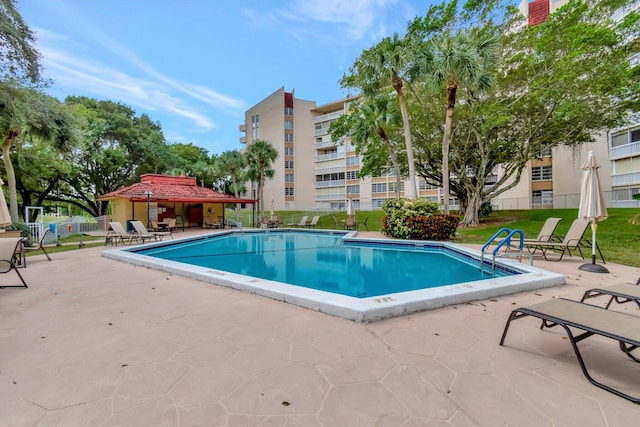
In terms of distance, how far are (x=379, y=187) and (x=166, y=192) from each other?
27.1 meters

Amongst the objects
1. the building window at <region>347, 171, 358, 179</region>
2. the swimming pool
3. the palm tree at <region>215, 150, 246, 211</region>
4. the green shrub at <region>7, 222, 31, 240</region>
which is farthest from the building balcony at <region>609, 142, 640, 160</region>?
the green shrub at <region>7, 222, 31, 240</region>

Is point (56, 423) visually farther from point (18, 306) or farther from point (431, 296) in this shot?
point (431, 296)

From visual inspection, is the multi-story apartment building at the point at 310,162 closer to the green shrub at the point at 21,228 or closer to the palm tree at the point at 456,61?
the palm tree at the point at 456,61

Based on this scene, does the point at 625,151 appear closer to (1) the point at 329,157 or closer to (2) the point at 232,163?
(1) the point at 329,157

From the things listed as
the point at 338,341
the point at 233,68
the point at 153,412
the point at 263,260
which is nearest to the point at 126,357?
the point at 153,412

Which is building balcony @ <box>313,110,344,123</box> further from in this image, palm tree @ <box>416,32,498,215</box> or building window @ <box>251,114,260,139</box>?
palm tree @ <box>416,32,498,215</box>

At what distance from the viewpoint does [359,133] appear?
1692 centimetres

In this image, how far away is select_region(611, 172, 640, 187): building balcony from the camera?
22.1 m

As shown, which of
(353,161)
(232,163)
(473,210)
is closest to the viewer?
Result: (473,210)

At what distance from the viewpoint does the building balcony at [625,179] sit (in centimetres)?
2211

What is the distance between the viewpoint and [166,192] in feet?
66.5

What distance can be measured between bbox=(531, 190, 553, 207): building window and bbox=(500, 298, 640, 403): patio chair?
3259 cm

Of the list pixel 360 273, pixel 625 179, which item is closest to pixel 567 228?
pixel 360 273

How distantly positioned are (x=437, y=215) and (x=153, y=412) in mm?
12798
